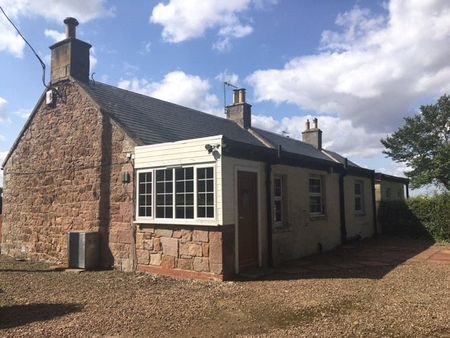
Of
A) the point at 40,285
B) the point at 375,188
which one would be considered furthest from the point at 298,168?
the point at 375,188

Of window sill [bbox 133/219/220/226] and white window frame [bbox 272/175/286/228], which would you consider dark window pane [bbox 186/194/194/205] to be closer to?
window sill [bbox 133/219/220/226]


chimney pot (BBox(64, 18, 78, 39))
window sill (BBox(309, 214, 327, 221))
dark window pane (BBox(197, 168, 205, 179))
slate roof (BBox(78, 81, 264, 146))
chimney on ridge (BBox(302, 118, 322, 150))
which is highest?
chimney pot (BBox(64, 18, 78, 39))

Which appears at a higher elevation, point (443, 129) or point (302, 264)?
point (443, 129)

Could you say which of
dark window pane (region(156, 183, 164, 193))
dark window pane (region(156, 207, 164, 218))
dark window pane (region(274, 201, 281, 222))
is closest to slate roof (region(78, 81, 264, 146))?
dark window pane (region(156, 183, 164, 193))

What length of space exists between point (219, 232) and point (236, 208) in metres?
0.80

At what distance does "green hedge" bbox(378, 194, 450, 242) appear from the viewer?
667 inches

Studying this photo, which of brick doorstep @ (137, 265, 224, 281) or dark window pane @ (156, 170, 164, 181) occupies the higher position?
dark window pane @ (156, 170, 164, 181)

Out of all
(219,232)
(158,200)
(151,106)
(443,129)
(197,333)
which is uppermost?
(443,129)

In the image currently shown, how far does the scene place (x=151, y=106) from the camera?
14.8 meters

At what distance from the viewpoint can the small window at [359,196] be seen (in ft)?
57.6

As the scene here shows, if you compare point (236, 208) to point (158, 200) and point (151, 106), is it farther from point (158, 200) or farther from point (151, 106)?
point (151, 106)

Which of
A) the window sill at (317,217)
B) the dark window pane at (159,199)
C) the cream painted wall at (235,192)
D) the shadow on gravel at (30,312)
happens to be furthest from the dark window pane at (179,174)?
the window sill at (317,217)

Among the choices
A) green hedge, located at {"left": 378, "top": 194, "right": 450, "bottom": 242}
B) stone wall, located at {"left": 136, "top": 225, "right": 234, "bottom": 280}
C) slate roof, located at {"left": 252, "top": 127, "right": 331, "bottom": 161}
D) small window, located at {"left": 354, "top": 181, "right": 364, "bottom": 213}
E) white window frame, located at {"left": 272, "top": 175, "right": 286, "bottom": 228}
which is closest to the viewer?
stone wall, located at {"left": 136, "top": 225, "right": 234, "bottom": 280}

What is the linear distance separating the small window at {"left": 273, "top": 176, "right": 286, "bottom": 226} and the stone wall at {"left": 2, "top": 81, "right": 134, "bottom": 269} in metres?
4.06
